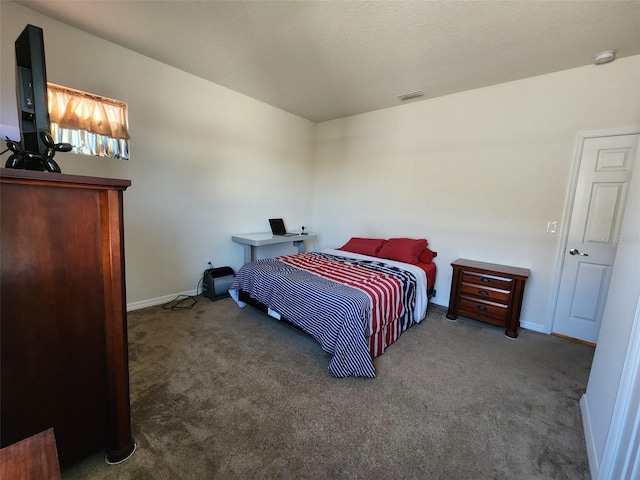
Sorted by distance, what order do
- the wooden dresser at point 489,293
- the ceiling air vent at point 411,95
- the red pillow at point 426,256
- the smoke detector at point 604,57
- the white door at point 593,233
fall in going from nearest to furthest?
the smoke detector at point 604,57 → the white door at point 593,233 → the wooden dresser at point 489,293 → the ceiling air vent at point 411,95 → the red pillow at point 426,256

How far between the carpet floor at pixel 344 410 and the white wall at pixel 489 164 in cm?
115

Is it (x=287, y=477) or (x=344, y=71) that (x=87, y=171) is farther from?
(x=287, y=477)

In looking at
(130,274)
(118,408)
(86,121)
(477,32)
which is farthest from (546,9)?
(130,274)

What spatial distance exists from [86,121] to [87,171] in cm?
144

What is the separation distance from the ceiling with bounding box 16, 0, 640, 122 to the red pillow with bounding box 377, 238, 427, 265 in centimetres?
189

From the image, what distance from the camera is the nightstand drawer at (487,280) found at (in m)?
2.84

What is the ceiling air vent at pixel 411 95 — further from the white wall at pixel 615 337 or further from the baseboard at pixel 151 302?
the baseboard at pixel 151 302

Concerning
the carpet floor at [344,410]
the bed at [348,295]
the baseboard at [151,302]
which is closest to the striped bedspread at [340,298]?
the bed at [348,295]

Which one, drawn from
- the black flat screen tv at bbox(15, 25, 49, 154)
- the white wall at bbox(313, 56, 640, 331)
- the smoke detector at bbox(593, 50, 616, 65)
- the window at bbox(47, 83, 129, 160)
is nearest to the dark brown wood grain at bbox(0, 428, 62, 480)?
the black flat screen tv at bbox(15, 25, 49, 154)

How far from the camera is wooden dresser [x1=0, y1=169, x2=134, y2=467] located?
99 centimetres

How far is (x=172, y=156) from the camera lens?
10.5ft

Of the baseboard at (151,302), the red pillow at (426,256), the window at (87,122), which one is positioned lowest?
the baseboard at (151,302)

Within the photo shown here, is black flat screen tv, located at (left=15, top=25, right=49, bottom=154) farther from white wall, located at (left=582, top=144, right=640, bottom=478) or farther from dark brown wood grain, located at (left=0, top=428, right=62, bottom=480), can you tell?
white wall, located at (left=582, top=144, right=640, bottom=478)

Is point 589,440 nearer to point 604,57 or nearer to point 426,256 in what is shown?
point 426,256
